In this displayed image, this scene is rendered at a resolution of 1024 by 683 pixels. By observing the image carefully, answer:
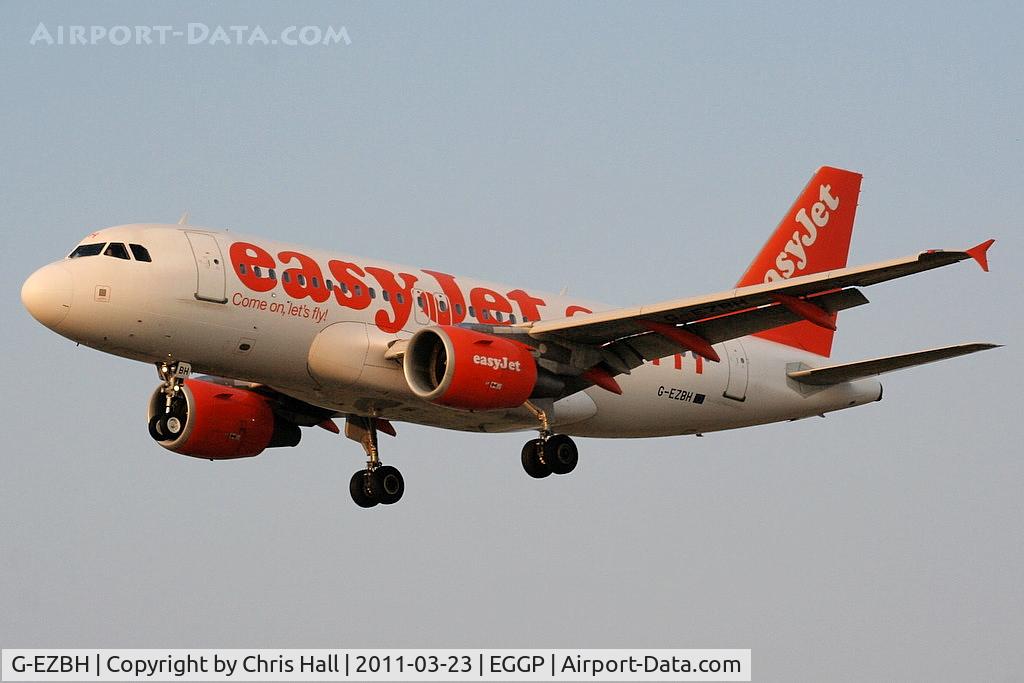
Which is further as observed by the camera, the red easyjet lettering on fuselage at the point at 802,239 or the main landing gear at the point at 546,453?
the red easyjet lettering on fuselage at the point at 802,239

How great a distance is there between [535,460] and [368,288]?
5.23 metres

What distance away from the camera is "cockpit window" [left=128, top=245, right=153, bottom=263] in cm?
3606

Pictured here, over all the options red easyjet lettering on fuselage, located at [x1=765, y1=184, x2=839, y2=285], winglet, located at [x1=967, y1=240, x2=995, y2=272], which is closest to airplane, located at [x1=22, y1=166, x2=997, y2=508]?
winglet, located at [x1=967, y1=240, x2=995, y2=272]

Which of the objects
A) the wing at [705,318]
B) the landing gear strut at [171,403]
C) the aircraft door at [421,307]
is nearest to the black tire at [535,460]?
the wing at [705,318]

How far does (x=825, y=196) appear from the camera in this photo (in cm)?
4944

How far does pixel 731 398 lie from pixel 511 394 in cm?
826

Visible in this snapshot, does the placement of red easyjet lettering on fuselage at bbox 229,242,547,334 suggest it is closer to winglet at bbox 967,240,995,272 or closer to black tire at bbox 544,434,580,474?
black tire at bbox 544,434,580,474

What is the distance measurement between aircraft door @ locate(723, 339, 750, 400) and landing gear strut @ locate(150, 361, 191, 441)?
13010 millimetres

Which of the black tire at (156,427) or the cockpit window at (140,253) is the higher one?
the cockpit window at (140,253)

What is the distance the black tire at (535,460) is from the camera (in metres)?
39.3

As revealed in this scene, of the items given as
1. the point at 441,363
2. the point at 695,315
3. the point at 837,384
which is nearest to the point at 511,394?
the point at 441,363

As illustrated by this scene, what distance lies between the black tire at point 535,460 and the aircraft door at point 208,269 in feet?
25.1

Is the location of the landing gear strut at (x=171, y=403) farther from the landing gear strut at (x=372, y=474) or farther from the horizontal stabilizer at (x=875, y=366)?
the horizontal stabilizer at (x=875, y=366)

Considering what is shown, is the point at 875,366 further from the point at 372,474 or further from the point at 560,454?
the point at 372,474
